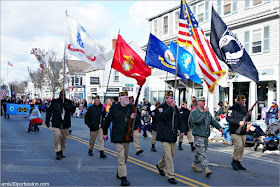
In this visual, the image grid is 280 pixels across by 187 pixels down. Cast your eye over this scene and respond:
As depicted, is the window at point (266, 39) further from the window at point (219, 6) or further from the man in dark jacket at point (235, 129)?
the man in dark jacket at point (235, 129)

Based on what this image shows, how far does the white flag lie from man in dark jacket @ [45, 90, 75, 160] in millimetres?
1477

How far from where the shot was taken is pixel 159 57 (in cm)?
1000

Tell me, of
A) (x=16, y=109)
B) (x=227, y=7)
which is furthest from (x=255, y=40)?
(x=16, y=109)

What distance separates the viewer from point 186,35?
30.0 ft

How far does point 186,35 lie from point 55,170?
5.57 meters

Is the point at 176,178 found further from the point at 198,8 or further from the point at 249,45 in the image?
the point at 198,8

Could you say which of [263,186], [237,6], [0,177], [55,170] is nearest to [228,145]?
[263,186]

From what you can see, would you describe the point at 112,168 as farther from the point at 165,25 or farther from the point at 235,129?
the point at 165,25

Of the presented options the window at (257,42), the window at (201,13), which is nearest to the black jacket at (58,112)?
the window at (257,42)

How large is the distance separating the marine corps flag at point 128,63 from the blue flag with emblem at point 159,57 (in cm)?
113

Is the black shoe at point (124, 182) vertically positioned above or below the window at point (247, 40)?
below

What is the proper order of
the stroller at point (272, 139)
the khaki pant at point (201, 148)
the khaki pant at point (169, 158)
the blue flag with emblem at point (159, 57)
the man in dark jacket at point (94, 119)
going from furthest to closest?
1. the stroller at point (272, 139)
2. the blue flag with emblem at point (159, 57)
3. the man in dark jacket at point (94, 119)
4. the khaki pant at point (201, 148)
5. the khaki pant at point (169, 158)

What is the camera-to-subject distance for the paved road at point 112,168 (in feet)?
20.6

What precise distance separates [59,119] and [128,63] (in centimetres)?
272
